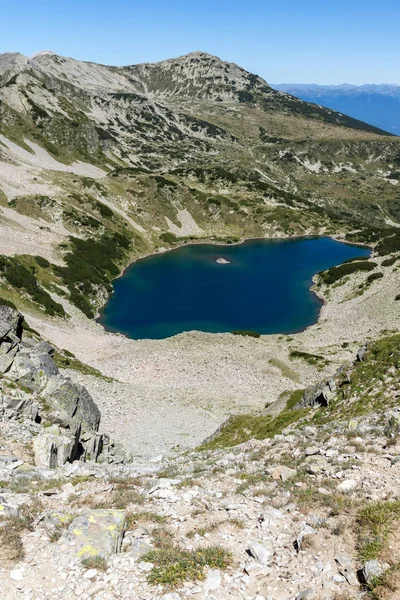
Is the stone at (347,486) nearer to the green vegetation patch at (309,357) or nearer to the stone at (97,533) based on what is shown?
the stone at (97,533)

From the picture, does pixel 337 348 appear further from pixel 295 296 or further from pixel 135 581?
pixel 135 581

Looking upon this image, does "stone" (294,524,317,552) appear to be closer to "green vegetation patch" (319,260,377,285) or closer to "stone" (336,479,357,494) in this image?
"stone" (336,479,357,494)

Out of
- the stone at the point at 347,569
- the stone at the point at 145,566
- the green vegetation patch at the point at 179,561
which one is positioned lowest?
the stone at the point at 145,566

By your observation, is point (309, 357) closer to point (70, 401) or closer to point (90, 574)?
point (70, 401)

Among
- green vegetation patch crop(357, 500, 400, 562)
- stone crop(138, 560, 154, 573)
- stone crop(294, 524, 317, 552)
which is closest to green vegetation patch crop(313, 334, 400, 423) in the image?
green vegetation patch crop(357, 500, 400, 562)

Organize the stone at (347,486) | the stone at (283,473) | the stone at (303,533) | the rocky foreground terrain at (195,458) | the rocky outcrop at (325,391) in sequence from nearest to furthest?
the rocky foreground terrain at (195,458)
the stone at (303,533)
the stone at (347,486)
the stone at (283,473)
the rocky outcrop at (325,391)

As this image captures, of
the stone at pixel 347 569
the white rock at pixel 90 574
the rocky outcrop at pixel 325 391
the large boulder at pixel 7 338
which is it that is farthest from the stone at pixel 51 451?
the rocky outcrop at pixel 325 391
